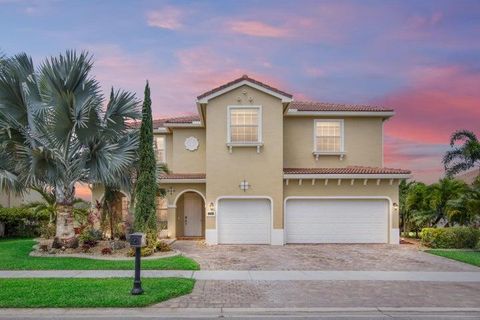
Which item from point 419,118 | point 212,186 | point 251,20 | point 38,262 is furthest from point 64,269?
point 419,118

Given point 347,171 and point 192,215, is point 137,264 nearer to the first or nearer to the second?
point 347,171

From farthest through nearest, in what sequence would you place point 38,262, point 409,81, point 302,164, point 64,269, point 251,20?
point 302,164, point 409,81, point 251,20, point 38,262, point 64,269

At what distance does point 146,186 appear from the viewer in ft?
54.1

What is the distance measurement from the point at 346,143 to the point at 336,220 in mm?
4374

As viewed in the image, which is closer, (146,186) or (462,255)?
(462,255)

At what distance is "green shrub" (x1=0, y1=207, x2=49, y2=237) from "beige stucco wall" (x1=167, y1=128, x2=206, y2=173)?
8.02 m

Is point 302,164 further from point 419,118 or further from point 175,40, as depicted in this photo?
point 175,40

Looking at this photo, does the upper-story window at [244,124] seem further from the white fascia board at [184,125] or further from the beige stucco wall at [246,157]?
the white fascia board at [184,125]

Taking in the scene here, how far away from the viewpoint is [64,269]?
12398 mm

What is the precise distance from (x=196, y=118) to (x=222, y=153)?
4.65m

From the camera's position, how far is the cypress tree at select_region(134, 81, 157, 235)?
16297 mm

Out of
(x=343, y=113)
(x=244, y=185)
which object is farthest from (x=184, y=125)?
(x=343, y=113)

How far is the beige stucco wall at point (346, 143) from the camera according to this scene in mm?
22297

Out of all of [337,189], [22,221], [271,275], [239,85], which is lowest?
[271,275]
